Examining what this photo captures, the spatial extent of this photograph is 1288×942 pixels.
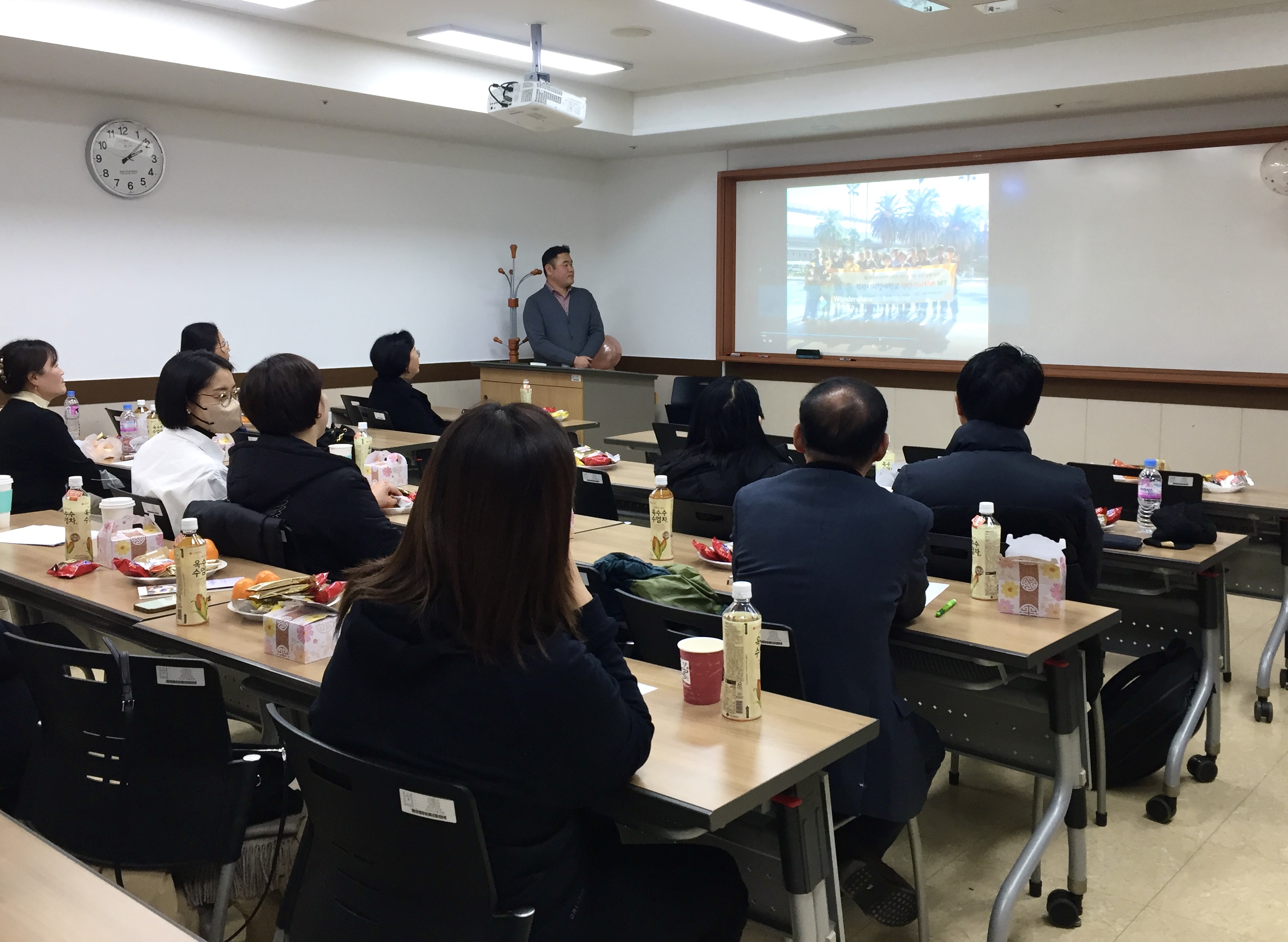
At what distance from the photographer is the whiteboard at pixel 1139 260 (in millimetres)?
6395

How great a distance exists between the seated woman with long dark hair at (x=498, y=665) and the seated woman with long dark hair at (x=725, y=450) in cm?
202

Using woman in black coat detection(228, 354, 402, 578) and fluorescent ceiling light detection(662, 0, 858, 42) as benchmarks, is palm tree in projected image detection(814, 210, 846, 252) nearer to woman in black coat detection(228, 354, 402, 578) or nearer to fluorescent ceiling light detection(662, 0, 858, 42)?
fluorescent ceiling light detection(662, 0, 858, 42)

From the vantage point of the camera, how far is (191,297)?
23.0ft

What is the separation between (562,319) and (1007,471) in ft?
19.9

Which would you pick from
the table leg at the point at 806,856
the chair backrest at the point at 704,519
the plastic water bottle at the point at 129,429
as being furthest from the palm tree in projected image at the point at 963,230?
the table leg at the point at 806,856

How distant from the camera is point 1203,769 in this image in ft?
10.8

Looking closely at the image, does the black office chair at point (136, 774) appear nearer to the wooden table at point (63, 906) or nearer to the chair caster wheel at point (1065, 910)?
the wooden table at point (63, 906)

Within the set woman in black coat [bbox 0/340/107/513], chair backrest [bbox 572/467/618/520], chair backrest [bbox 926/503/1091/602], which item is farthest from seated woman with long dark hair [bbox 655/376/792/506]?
woman in black coat [bbox 0/340/107/513]

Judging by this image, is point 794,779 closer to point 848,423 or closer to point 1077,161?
point 848,423

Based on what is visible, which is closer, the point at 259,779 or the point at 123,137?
the point at 259,779

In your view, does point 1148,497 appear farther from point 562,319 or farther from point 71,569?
point 562,319

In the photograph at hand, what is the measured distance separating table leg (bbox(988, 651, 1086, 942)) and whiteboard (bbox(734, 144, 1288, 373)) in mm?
4987

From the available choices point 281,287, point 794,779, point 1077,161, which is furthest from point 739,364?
point 794,779

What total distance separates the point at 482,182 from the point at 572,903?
25.7ft
